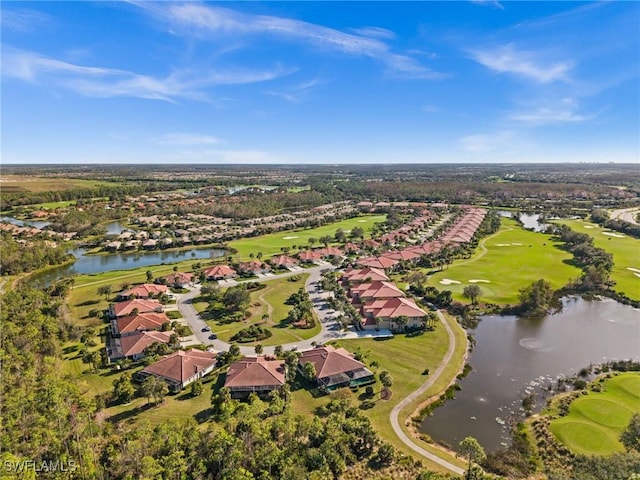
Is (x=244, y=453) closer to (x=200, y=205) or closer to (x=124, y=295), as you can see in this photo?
(x=124, y=295)

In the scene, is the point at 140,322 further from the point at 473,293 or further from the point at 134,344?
the point at 473,293

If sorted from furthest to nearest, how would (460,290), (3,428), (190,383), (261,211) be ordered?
(261,211) < (460,290) < (190,383) < (3,428)

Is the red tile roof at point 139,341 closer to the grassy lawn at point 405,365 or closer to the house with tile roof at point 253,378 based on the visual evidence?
the house with tile roof at point 253,378

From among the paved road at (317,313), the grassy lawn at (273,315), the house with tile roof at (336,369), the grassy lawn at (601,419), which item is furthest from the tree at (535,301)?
the grassy lawn at (273,315)

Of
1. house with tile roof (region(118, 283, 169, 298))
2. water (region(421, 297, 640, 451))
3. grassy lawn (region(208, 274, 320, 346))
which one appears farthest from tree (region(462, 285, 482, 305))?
house with tile roof (region(118, 283, 169, 298))

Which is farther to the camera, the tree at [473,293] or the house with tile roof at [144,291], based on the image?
the house with tile roof at [144,291]

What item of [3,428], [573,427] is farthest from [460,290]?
[3,428]
